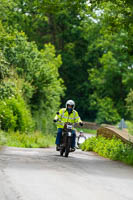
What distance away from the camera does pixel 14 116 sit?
28.9 metres

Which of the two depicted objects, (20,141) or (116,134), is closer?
(116,134)

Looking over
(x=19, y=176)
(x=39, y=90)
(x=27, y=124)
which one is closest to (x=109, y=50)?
(x=39, y=90)

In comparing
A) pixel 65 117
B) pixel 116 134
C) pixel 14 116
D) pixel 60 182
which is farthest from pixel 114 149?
pixel 14 116

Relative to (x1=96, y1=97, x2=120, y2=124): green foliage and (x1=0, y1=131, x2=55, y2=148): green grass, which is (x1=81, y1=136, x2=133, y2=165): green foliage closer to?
(x1=0, y1=131, x2=55, y2=148): green grass

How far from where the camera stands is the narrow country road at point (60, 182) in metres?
8.23

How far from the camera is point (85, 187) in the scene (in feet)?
30.6

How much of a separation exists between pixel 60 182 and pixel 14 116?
764 inches

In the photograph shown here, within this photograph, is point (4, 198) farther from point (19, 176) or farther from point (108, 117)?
point (108, 117)

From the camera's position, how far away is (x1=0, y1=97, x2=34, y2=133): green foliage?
91.5 feet

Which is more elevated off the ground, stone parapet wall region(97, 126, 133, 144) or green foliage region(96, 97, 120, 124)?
green foliage region(96, 97, 120, 124)

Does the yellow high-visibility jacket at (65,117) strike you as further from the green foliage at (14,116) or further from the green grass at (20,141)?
the green foliage at (14,116)

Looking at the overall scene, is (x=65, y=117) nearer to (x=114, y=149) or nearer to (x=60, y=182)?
(x=114, y=149)

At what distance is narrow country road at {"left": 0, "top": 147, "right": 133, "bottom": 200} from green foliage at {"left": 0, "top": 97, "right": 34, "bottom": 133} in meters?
14.5

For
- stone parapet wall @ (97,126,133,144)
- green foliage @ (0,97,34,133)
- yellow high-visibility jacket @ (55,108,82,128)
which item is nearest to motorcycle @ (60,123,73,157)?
yellow high-visibility jacket @ (55,108,82,128)
